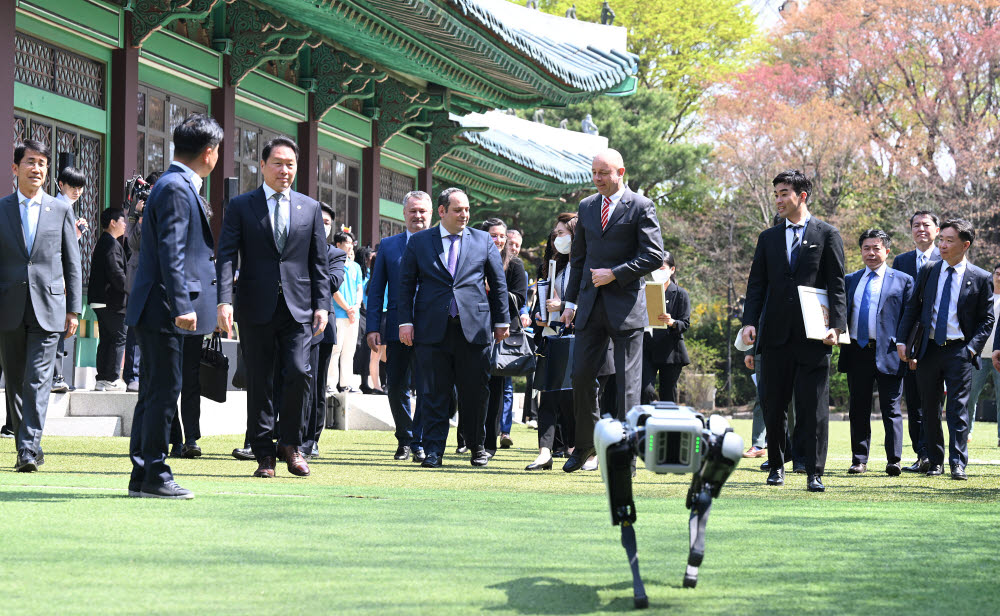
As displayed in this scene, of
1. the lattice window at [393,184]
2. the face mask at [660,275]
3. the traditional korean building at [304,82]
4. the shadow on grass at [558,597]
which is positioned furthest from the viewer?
the lattice window at [393,184]

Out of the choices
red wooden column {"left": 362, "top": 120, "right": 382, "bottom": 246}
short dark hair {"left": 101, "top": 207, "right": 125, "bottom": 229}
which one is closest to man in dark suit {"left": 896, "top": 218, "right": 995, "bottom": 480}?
short dark hair {"left": 101, "top": 207, "right": 125, "bottom": 229}

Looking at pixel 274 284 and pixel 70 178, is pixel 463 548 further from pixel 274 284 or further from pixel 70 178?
pixel 70 178

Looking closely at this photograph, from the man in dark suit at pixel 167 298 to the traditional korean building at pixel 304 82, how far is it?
5427 mm

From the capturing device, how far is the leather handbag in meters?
9.75

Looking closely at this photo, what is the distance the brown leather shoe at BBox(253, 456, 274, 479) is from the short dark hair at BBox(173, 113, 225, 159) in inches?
77.7

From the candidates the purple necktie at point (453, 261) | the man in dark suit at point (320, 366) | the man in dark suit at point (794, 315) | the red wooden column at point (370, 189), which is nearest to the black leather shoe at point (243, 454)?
the man in dark suit at point (320, 366)

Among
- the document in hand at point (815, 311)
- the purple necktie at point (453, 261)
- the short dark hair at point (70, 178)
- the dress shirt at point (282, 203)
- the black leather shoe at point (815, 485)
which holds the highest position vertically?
the short dark hair at point (70, 178)

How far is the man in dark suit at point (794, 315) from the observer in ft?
25.3

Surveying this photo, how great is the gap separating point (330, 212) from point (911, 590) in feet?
22.4

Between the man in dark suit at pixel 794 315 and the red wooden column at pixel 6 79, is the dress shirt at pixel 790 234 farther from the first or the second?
the red wooden column at pixel 6 79

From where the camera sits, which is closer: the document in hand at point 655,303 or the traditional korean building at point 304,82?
the document in hand at point 655,303

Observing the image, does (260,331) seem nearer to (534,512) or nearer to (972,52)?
(534,512)

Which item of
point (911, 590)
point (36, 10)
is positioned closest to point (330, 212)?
point (36, 10)

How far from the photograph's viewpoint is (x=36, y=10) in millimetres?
11500
